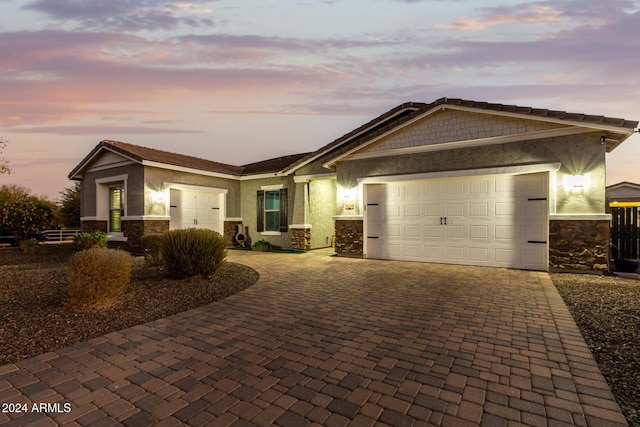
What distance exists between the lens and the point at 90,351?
340cm

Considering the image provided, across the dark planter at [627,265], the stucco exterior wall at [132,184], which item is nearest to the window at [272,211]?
the stucco exterior wall at [132,184]

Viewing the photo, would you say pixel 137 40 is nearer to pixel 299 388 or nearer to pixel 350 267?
pixel 350 267

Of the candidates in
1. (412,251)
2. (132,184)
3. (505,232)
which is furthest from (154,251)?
(505,232)

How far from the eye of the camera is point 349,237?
1110 cm

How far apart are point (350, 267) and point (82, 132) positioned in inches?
595

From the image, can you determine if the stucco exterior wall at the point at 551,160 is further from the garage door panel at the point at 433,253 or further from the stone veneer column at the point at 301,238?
the stone veneer column at the point at 301,238

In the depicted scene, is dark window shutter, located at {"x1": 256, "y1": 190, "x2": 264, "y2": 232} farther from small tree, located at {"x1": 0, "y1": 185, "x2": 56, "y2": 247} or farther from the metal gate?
the metal gate

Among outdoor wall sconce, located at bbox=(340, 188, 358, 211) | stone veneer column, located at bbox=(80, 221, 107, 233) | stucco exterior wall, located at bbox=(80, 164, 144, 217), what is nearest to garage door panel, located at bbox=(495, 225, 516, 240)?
outdoor wall sconce, located at bbox=(340, 188, 358, 211)

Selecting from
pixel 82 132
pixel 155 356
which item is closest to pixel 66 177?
pixel 82 132

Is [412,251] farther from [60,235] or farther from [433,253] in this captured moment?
[60,235]

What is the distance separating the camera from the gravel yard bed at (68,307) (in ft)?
12.1

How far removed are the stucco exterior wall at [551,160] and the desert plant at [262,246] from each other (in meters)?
6.91

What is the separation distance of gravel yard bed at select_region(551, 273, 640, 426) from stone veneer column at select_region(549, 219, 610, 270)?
429 mm

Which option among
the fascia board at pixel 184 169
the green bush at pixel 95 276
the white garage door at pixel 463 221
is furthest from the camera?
the fascia board at pixel 184 169
